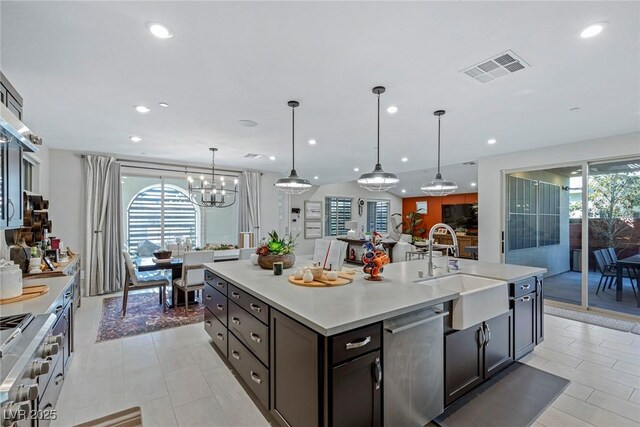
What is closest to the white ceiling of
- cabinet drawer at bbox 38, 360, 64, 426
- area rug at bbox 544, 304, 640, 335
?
cabinet drawer at bbox 38, 360, 64, 426

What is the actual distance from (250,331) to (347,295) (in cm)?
84

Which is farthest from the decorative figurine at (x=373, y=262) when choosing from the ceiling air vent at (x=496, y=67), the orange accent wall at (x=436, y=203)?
the orange accent wall at (x=436, y=203)

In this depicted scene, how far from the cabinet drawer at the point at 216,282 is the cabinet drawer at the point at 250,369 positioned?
0.43m

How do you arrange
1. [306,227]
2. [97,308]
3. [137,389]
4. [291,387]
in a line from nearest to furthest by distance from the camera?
[291,387]
[137,389]
[97,308]
[306,227]

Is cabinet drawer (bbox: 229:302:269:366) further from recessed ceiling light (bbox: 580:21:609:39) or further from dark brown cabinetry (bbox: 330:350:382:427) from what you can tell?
recessed ceiling light (bbox: 580:21:609:39)

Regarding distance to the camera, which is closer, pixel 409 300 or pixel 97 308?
pixel 409 300

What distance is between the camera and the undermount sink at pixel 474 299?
2127 millimetres

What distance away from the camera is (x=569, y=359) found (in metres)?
2.98

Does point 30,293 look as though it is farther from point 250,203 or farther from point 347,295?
point 250,203

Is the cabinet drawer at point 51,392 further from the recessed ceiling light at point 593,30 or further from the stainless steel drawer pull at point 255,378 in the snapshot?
the recessed ceiling light at point 593,30

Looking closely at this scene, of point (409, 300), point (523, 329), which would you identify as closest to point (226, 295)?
point (409, 300)

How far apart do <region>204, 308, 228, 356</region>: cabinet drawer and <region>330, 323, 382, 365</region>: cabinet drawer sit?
1.68 meters

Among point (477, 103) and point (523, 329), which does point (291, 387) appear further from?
point (477, 103)

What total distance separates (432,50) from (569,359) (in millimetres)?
3268
